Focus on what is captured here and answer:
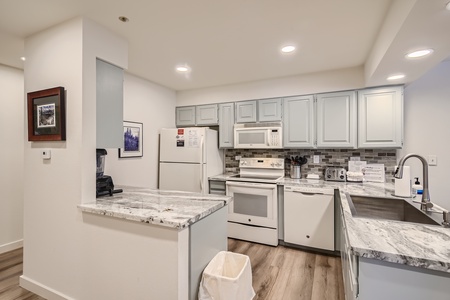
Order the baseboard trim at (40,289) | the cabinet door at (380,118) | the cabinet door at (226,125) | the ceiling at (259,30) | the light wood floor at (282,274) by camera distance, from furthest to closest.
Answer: the cabinet door at (226,125) < the cabinet door at (380,118) < the light wood floor at (282,274) < the baseboard trim at (40,289) < the ceiling at (259,30)

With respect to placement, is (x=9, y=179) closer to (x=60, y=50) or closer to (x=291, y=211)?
(x=60, y=50)

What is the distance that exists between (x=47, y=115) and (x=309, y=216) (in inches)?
120

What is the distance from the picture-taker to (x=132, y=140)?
3.14 m

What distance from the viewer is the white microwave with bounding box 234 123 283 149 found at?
10.7ft

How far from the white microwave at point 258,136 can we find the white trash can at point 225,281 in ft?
6.28

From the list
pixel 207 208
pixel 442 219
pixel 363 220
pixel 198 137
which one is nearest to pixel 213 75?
pixel 198 137

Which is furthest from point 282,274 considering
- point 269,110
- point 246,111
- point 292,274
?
point 246,111

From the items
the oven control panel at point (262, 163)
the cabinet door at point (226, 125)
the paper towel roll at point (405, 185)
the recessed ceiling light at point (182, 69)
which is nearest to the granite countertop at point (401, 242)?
the paper towel roll at point (405, 185)

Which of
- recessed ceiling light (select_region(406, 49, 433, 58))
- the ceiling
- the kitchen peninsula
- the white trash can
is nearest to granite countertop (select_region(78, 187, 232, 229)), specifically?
the kitchen peninsula

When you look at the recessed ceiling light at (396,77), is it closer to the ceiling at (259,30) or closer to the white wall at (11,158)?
the ceiling at (259,30)

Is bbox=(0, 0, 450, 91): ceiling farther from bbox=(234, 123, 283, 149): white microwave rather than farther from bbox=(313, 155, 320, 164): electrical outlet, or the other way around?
bbox=(313, 155, 320, 164): electrical outlet

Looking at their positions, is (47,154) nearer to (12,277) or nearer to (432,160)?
(12,277)

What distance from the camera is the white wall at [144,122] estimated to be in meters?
2.97

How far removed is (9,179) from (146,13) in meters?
2.87
